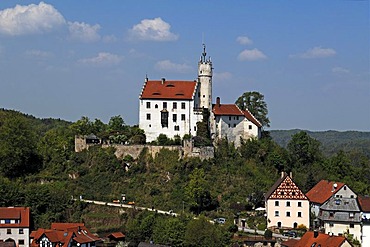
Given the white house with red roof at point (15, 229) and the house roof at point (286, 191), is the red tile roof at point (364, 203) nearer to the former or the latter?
the house roof at point (286, 191)

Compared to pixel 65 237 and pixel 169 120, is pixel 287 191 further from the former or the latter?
pixel 65 237

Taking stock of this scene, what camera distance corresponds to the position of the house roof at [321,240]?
54344 mm

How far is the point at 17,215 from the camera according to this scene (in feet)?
214

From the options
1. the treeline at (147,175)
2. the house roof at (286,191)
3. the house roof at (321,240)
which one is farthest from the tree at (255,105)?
the house roof at (321,240)

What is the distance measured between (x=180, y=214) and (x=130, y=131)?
16.8 metres

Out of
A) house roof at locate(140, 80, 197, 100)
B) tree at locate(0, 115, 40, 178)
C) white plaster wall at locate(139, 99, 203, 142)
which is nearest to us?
white plaster wall at locate(139, 99, 203, 142)

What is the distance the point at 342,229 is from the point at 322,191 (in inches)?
309

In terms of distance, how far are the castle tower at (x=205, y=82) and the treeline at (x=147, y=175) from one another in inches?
207

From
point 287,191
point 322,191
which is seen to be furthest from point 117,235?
point 322,191

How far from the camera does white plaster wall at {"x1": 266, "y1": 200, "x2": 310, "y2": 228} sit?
66.8 m

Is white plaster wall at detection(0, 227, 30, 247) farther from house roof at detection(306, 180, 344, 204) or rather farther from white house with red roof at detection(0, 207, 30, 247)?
house roof at detection(306, 180, 344, 204)

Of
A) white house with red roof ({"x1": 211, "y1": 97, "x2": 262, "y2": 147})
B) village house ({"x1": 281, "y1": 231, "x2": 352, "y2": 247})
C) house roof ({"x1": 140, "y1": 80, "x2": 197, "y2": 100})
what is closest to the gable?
village house ({"x1": 281, "y1": 231, "x2": 352, "y2": 247})

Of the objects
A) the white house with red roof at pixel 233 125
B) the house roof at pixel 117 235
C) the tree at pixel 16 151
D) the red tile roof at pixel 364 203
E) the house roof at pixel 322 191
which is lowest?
the house roof at pixel 117 235

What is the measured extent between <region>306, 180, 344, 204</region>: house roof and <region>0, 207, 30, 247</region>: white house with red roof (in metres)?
29.6
